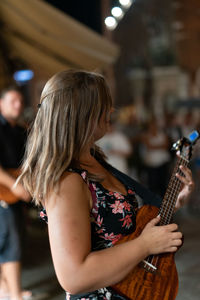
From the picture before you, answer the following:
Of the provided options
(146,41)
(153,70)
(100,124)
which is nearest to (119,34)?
(146,41)

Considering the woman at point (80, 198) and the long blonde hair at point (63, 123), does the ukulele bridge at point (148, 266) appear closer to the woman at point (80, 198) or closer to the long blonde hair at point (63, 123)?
the woman at point (80, 198)

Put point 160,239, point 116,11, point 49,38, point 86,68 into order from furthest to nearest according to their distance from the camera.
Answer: point 86,68, point 49,38, point 116,11, point 160,239

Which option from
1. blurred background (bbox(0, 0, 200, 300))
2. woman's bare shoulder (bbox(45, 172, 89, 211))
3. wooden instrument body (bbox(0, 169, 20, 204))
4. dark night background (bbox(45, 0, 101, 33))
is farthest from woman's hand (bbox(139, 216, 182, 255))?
dark night background (bbox(45, 0, 101, 33))

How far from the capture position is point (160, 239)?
125 centimetres

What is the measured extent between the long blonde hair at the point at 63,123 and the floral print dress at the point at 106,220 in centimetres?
8

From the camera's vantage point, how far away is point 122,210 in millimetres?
1320

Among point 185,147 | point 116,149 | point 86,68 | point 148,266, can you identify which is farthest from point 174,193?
point 86,68

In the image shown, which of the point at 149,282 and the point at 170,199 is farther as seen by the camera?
the point at 170,199

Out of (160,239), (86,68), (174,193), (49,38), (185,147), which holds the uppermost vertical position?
(49,38)

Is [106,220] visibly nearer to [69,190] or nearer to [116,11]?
[69,190]

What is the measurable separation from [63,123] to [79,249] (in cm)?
38

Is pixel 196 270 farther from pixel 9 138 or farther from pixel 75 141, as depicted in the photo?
pixel 75 141

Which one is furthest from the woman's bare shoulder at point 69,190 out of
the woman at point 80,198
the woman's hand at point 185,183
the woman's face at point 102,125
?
the woman's hand at point 185,183

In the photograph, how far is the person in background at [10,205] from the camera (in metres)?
3.19
